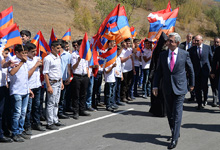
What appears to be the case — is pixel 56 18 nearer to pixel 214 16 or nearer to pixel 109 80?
pixel 214 16

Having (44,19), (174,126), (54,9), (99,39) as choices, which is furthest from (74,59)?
(54,9)

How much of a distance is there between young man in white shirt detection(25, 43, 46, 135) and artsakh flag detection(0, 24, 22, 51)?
38 centimetres

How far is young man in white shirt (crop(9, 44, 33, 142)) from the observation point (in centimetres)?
A: 627

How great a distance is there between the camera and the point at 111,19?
9156 millimetres

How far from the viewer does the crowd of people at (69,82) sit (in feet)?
20.8

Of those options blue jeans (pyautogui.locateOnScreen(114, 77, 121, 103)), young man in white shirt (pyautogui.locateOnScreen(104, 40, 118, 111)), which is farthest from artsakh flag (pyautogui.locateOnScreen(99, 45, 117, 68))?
blue jeans (pyautogui.locateOnScreen(114, 77, 121, 103))

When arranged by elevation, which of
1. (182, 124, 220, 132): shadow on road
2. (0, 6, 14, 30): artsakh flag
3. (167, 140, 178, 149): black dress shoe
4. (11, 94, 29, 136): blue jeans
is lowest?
(167, 140, 178, 149): black dress shoe

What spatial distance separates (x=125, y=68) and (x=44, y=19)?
25.7 m

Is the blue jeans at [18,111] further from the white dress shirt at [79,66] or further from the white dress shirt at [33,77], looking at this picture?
the white dress shirt at [79,66]

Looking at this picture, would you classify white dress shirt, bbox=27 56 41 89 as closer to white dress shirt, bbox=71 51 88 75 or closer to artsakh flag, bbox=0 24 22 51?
artsakh flag, bbox=0 24 22 51

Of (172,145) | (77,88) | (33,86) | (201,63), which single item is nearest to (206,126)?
(172,145)

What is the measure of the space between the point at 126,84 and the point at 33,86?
414 cm

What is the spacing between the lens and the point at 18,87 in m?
6.32

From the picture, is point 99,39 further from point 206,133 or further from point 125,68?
point 206,133
